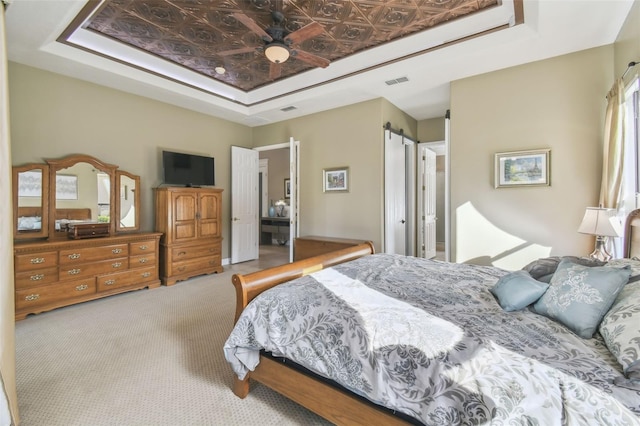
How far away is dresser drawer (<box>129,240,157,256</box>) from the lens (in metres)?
3.99

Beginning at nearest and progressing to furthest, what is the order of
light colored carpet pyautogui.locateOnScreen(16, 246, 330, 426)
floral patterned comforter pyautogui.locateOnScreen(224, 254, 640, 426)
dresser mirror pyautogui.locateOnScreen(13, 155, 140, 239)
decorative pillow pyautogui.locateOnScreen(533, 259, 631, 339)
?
floral patterned comforter pyautogui.locateOnScreen(224, 254, 640, 426) < decorative pillow pyautogui.locateOnScreen(533, 259, 631, 339) < light colored carpet pyautogui.locateOnScreen(16, 246, 330, 426) < dresser mirror pyautogui.locateOnScreen(13, 155, 140, 239)

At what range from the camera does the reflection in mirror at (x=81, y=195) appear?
3658 mm

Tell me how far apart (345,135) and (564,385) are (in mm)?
4331

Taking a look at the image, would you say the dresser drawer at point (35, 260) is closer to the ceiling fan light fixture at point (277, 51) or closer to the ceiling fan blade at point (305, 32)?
the ceiling fan light fixture at point (277, 51)

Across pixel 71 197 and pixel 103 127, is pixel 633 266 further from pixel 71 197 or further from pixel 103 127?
pixel 103 127

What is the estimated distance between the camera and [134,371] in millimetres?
2172

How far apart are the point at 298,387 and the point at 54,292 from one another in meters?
3.38

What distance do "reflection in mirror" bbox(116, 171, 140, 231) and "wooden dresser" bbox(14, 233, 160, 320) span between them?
10.7 inches

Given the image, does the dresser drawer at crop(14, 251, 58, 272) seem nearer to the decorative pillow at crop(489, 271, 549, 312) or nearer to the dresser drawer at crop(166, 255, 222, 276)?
the dresser drawer at crop(166, 255, 222, 276)

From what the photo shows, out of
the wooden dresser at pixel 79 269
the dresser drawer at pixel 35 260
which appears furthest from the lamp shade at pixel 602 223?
the dresser drawer at pixel 35 260

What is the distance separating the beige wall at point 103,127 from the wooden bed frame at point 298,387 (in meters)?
3.55

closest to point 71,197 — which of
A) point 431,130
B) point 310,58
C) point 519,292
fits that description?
point 310,58

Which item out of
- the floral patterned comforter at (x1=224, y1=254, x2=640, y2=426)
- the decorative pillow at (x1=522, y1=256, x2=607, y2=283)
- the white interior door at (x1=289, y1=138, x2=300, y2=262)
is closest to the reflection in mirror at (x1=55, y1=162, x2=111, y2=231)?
the white interior door at (x1=289, y1=138, x2=300, y2=262)

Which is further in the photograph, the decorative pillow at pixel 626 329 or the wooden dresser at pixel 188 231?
the wooden dresser at pixel 188 231
